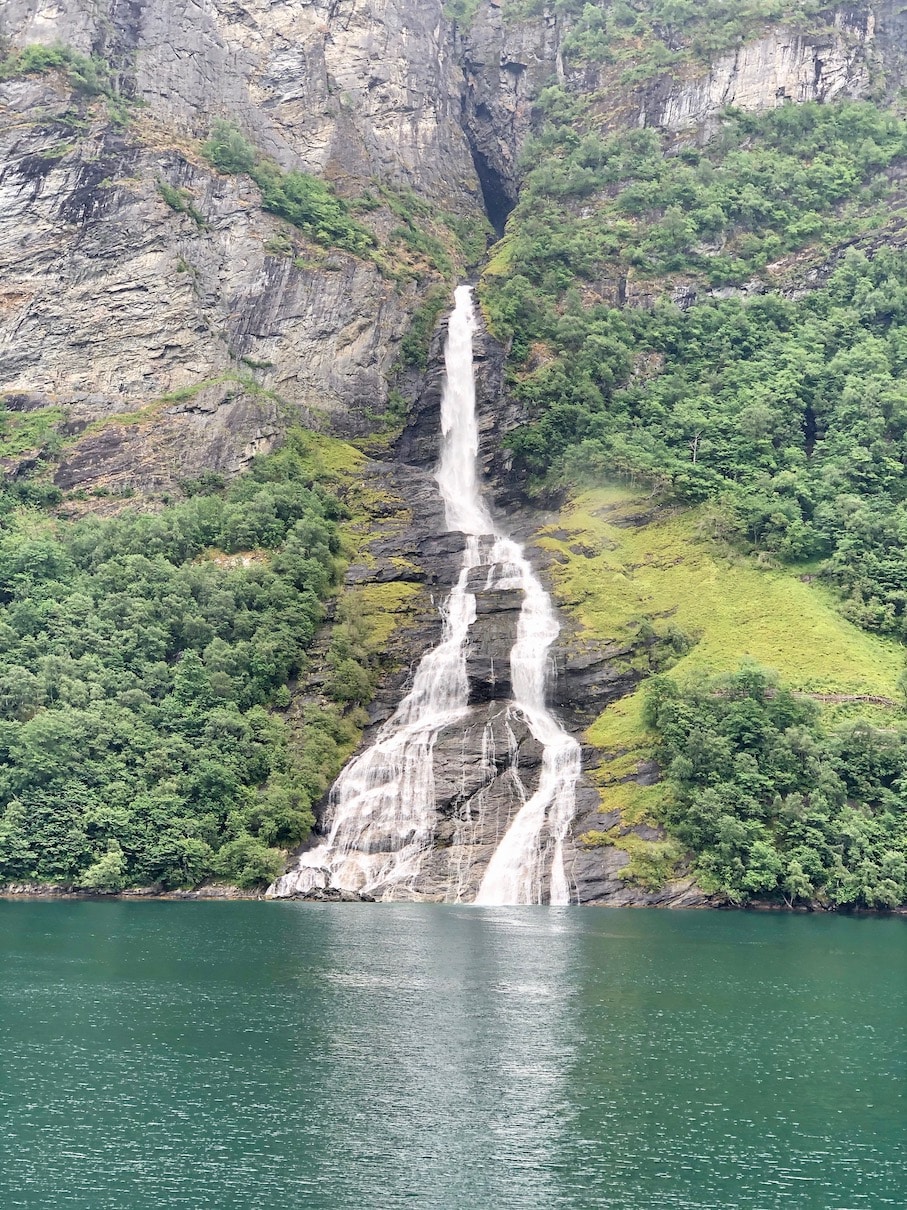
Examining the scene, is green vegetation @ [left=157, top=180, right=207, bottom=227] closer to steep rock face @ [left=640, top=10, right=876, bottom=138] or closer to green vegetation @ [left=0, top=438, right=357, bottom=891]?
green vegetation @ [left=0, top=438, right=357, bottom=891]

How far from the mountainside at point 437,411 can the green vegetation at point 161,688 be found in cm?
23

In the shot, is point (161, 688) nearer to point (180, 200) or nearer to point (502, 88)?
point (180, 200)

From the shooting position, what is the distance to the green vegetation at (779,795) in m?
50.1

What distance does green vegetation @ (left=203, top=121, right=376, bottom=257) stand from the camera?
97062 mm

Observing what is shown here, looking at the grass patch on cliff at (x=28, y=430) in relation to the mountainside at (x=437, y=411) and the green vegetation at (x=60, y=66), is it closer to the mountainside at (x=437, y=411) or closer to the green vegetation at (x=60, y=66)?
the mountainside at (x=437, y=411)

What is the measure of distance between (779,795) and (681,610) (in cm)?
1644

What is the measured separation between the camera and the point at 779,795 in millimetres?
52500

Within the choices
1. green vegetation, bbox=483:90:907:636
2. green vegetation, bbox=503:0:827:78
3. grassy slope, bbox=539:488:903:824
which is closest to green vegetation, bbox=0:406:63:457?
green vegetation, bbox=483:90:907:636

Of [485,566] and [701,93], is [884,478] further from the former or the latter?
[701,93]

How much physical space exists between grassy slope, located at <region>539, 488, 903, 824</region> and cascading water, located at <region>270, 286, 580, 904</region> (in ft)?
8.27

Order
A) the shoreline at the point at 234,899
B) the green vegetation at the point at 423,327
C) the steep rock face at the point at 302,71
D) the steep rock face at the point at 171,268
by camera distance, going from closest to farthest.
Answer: the shoreline at the point at 234,899 → the steep rock face at the point at 171,268 → the green vegetation at the point at 423,327 → the steep rock face at the point at 302,71

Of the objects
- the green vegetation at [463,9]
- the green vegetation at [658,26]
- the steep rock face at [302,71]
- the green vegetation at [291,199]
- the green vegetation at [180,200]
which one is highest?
the green vegetation at [463,9]

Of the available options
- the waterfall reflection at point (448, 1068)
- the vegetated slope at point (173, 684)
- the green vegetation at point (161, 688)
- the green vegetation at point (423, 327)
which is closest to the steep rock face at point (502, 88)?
the green vegetation at point (423, 327)

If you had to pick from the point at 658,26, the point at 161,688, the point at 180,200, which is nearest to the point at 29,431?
the point at 180,200
